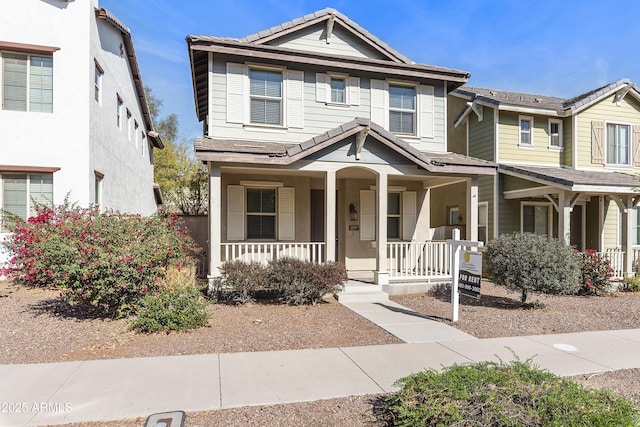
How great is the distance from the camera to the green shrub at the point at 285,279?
318 inches

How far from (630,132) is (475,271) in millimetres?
12855

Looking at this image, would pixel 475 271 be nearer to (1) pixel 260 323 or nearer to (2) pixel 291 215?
(1) pixel 260 323

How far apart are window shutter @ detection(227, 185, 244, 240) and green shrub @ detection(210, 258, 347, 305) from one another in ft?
7.11

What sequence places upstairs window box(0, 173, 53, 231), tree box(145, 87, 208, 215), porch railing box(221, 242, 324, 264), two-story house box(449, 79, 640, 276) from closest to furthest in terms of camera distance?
porch railing box(221, 242, 324, 264) → upstairs window box(0, 173, 53, 231) → two-story house box(449, 79, 640, 276) → tree box(145, 87, 208, 215)

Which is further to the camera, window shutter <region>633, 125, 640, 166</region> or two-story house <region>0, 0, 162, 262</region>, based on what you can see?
window shutter <region>633, 125, 640, 166</region>

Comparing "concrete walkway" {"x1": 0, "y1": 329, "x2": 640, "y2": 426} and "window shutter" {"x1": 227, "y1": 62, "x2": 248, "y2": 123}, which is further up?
"window shutter" {"x1": 227, "y1": 62, "x2": 248, "y2": 123}

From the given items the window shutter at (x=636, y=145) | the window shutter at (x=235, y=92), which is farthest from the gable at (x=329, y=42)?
the window shutter at (x=636, y=145)

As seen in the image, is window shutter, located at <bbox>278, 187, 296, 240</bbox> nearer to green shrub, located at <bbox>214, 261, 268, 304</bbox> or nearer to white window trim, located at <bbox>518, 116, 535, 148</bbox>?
green shrub, located at <bbox>214, 261, 268, 304</bbox>

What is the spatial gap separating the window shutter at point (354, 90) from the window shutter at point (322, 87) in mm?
728

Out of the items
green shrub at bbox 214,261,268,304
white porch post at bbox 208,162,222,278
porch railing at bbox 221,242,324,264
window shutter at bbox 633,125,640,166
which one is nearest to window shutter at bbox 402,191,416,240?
porch railing at bbox 221,242,324,264

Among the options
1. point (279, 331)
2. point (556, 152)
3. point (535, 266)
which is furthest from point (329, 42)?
point (556, 152)

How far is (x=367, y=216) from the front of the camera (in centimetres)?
1172

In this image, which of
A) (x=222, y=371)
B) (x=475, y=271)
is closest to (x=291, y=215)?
(x=475, y=271)

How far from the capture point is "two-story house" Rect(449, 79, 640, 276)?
44.3 ft
